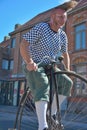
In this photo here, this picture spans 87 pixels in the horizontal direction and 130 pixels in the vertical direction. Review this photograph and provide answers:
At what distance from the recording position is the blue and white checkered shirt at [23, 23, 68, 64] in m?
3.92

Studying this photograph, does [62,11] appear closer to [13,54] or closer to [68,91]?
[68,91]

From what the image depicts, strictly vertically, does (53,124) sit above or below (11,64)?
Result: below

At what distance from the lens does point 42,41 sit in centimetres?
398

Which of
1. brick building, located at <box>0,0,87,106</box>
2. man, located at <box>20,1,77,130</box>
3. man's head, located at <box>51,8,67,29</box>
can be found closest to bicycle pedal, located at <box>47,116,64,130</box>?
man, located at <box>20,1,77,130</box>

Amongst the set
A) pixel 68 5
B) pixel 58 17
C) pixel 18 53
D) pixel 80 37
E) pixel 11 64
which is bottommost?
pixel 58 17

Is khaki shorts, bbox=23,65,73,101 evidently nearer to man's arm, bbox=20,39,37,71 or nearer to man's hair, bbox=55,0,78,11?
man's arm, bbox=20,39,37,71

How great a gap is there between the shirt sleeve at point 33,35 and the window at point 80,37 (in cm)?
2229

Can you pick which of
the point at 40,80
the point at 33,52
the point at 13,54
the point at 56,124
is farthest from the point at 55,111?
the point at 13,54

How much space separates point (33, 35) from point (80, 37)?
75.7 ft

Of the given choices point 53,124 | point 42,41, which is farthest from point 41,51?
point 53,124

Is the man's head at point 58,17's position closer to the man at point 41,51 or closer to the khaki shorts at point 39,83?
the man at point 41,51

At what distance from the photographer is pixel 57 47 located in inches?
164

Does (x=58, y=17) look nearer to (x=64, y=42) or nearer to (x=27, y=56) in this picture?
(x=64, y=42)

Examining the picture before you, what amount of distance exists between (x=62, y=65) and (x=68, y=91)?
42cm
